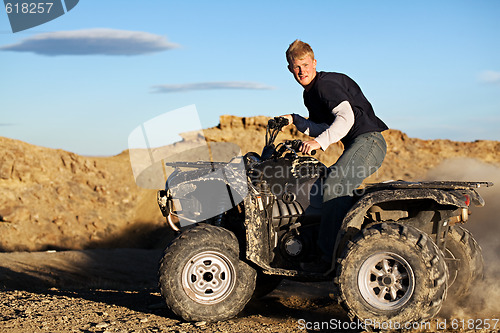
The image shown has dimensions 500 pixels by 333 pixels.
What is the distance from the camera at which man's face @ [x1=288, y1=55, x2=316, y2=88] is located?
5.93m

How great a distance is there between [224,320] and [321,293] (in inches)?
103

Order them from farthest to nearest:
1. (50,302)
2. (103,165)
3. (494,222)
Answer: (103,165), (494,222), (50,302)

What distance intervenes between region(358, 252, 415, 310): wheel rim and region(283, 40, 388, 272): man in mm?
512

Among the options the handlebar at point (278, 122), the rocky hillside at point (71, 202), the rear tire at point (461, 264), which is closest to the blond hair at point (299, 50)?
the handlebar at point (278, 122)

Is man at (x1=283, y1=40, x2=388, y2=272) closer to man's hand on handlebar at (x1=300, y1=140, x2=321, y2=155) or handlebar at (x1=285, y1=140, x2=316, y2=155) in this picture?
man's hand on handlebar at (x1=300, y1=140, x2=321, y2=155)

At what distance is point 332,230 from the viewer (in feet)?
18.7

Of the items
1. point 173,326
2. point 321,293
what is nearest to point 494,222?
point 321,293

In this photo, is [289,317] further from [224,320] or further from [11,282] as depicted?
[11,282]

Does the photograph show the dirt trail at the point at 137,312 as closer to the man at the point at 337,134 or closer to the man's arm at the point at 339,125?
the man at the point at 337,134

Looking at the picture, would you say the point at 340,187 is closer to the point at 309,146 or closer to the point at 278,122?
the point at 309,146

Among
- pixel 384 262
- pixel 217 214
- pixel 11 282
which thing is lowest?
pixel 11 282

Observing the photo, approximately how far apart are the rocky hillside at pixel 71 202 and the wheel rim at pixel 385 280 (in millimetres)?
17163

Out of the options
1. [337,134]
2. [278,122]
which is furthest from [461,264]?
[278,122]

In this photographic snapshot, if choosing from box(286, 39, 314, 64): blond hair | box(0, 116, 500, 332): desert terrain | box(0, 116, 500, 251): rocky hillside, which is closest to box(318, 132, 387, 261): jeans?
box(0, 116, 500, 332): desert terrain
